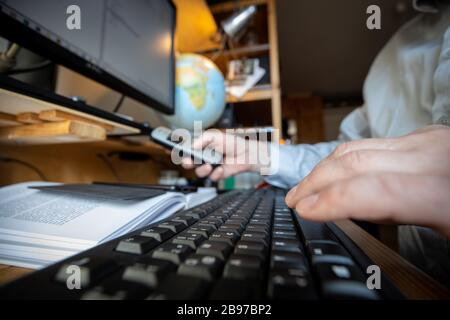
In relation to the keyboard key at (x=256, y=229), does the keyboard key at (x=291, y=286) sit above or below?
below

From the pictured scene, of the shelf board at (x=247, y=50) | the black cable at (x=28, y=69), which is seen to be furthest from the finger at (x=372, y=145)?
the shelf board at (x=247, y=50)

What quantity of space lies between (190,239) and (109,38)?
0.47 meters

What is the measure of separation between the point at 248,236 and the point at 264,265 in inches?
2.1

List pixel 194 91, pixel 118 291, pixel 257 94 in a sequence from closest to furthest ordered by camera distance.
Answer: pixel 118 291
pixel 194 91
pixel 257 94

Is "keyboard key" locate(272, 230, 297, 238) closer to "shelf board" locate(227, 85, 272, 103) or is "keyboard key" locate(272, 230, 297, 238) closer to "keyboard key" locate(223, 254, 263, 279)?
"keyboard key" locate(223, 254, 263, 279)

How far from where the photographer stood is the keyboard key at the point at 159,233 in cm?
18

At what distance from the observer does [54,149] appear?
2.01 feet

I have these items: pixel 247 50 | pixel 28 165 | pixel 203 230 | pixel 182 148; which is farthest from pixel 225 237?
pixel 247 50

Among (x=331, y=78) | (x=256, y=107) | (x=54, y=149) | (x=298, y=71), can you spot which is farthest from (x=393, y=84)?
(x=331, y=78)

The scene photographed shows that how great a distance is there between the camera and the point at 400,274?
0.52 ft

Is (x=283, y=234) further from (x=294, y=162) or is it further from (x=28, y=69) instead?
(x=28, y=69)

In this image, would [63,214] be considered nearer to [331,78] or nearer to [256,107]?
[256,107]

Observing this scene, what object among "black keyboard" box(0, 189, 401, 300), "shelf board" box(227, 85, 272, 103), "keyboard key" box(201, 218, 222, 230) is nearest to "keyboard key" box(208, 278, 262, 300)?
"black keyboard" box(0, 189, 401, 300)

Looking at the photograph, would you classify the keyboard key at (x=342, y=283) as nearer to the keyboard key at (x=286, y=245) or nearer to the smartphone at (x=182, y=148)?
the keyboard key at (x=286, y=245)
